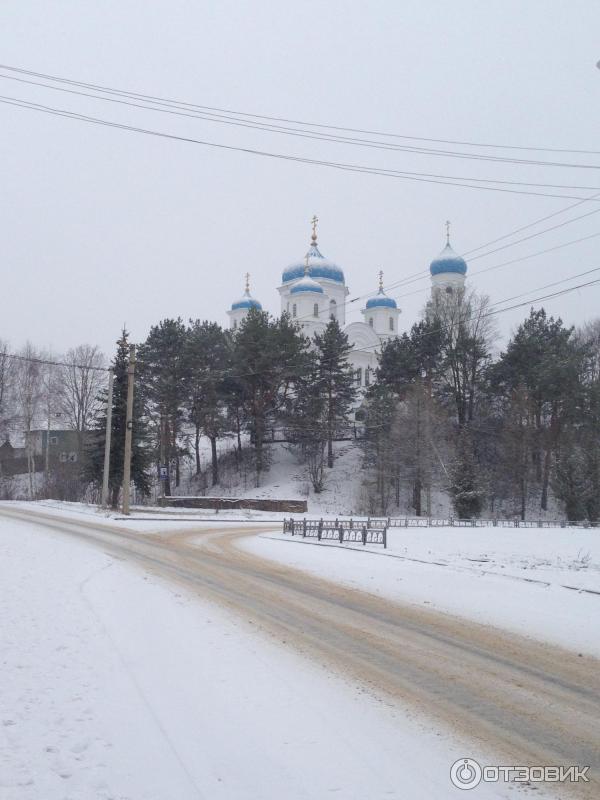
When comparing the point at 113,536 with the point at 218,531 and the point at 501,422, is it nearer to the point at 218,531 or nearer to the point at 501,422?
the point at 218,531

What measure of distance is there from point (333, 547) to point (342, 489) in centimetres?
3276

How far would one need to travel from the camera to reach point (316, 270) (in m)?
77.7

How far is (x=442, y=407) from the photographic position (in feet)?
180

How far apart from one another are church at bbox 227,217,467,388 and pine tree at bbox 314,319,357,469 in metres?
10.9

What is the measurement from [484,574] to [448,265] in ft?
201

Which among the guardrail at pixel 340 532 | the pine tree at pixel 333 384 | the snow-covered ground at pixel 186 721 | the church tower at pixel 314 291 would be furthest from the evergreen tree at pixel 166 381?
the snow-covered ground at pixel 186 721

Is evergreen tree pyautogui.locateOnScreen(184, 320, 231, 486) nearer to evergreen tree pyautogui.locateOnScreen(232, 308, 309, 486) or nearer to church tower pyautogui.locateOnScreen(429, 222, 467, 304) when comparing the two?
evergreen tree pyautogui.locateOnScreen(232, 308, 309, 486)

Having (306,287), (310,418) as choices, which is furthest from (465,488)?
(306,287)

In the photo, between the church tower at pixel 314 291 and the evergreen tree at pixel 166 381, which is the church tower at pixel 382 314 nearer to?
the church tower at pixel 314 291

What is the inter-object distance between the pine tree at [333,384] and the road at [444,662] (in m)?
41.1

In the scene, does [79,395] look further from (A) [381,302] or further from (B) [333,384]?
(A) [381,302]

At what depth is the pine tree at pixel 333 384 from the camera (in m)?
57.9

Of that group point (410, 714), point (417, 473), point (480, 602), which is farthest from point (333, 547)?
point (417, 473)

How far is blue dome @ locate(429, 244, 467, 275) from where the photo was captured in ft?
245
